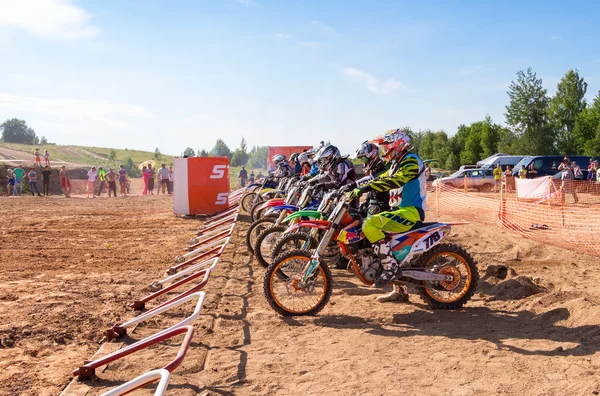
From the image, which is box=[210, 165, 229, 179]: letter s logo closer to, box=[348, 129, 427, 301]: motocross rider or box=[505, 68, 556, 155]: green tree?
box=[348, 129, 427, 301]: motocross rider

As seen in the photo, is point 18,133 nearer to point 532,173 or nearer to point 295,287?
point 532,173

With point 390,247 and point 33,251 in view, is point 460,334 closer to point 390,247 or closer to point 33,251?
point 390,247

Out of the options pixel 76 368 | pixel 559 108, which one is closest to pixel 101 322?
pixel 76 368

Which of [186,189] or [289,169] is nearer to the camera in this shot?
[289,169]

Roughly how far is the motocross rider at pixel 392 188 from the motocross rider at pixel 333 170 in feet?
6.53

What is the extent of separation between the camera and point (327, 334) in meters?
5.12

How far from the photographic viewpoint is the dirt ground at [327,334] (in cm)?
394

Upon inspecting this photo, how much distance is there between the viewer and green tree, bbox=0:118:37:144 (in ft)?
275

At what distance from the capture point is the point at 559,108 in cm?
5906

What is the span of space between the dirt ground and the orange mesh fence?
5.03 feet

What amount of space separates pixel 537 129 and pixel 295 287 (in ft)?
A: 168

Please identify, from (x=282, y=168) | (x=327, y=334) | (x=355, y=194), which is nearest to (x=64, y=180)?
(x=282, y=168)

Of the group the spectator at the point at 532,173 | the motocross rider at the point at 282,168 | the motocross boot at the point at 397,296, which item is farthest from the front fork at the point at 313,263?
the spectator at the point at 532,173

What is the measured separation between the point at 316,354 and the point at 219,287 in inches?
106
